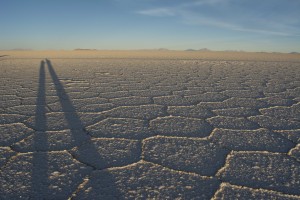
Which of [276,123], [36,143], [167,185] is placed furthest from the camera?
[276,123]

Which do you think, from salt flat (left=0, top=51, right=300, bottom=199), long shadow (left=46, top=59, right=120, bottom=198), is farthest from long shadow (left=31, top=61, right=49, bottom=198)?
long shadow (left=46, top=59, right=120, bottom=198)

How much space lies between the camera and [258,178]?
1.07m

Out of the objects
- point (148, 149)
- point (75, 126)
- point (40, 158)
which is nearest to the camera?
point (40, 158)

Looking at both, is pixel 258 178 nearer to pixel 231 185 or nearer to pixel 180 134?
pixel 231 185

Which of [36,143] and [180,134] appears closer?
[36,143]

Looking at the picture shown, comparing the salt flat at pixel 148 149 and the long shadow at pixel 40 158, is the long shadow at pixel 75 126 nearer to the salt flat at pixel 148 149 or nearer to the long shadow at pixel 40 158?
the salt flat at pixel 148 149

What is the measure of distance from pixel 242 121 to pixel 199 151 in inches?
24.9

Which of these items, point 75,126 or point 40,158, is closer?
point 40,158

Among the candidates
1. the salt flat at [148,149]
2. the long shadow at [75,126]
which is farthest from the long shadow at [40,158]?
the long shadow at [75,126]

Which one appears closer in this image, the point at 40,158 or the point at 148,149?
the point at 40,158

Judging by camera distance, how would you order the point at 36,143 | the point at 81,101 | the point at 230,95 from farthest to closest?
1. the point at 230,95
2. the point at 81,101
3. the point at 36,143

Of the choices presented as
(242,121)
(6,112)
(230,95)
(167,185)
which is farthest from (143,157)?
(230,95)

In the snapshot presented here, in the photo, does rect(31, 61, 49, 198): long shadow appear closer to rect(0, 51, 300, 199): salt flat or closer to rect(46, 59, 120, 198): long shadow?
rect(0, 51, 300, 199): salt flat

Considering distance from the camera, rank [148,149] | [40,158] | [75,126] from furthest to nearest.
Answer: [75,126] < [148,149] < [40,158]
